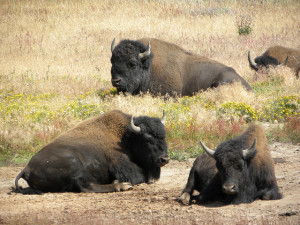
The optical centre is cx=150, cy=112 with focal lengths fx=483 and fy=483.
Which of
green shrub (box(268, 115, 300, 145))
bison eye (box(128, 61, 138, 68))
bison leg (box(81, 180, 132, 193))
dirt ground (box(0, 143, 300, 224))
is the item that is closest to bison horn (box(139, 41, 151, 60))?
bison eye (box(128, 61, 138, 68))

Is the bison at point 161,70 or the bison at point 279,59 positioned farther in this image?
the bison at point 279,59

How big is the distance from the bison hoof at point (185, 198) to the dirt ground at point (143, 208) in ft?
0.29

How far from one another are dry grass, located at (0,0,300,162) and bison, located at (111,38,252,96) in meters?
0.66

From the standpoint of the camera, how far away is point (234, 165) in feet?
23.4

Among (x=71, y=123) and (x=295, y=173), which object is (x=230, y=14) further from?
(x=295, y=173)

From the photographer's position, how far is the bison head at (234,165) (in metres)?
7.04

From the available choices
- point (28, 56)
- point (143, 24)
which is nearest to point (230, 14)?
point (143, 24)

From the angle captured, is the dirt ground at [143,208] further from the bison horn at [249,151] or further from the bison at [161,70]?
the bison at [161,70]

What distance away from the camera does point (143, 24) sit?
3125 cm

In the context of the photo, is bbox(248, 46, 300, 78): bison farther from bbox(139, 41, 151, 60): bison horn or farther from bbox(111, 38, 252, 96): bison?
bbox(139, 41, 151, 60): bison horn

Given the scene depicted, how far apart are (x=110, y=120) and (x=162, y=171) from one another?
156 cm

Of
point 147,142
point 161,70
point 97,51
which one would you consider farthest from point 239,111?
point 97,51

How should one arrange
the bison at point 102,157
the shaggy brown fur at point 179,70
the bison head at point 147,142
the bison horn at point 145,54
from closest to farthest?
the bison at point 102,157 → the bison head at point 147,142 → the bison horn at point 145,54 → the shaggy brown fur at point 179,70

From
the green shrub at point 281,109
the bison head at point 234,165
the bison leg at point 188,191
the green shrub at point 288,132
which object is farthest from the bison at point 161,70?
the bison head at point 234,165
